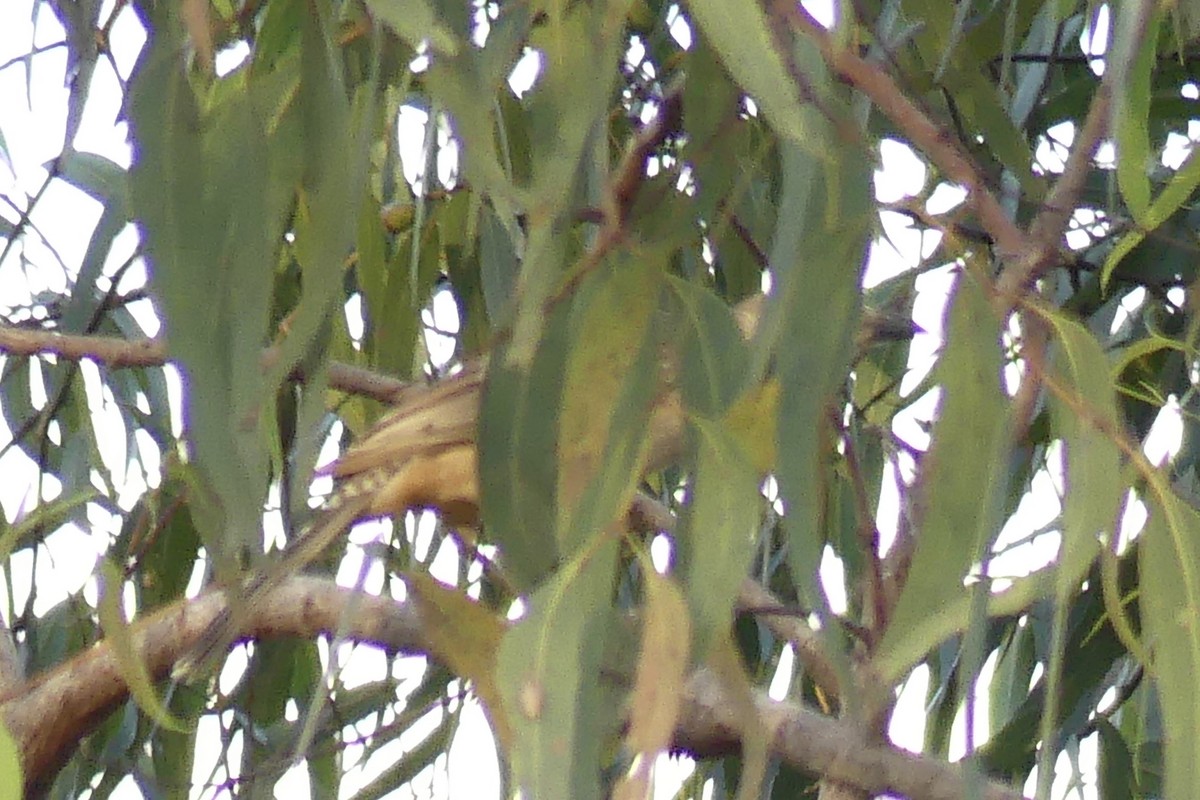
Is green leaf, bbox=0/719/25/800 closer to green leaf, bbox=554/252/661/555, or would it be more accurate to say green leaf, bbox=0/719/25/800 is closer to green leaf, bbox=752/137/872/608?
green leaf, bbox=554/252/661/555

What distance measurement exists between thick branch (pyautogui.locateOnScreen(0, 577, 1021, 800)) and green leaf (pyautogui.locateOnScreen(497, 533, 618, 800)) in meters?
0.49

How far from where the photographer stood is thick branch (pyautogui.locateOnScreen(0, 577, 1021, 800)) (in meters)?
1.44

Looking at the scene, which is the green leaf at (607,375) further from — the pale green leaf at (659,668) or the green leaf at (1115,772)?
the green leaf at (1115,772)

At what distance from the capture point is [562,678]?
95 cm

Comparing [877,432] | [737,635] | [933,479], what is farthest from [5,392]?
[933,479]

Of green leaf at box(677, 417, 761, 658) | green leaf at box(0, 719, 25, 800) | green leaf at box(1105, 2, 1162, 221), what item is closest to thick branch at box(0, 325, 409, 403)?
green leaf at box(0, 719, 25, 800)

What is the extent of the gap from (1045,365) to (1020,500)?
33.7 inches

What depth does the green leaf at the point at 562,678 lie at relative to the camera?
922 millimetres

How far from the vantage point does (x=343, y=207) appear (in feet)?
3.61

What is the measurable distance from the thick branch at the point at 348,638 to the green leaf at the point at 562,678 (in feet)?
1.60

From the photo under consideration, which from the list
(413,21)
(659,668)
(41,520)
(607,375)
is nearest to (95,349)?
(41,520)

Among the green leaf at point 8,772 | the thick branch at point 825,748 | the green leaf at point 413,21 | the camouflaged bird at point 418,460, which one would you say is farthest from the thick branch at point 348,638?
the green leaf at point 413,21

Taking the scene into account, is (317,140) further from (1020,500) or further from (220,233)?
(1020,500)

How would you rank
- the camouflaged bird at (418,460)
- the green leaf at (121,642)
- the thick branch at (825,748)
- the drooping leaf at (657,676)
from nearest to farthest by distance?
the drooping leaf at (657,676)
the green leaf at (121,642)
the thick branch at (825,748)
the camouflaged bird at (418,460)
